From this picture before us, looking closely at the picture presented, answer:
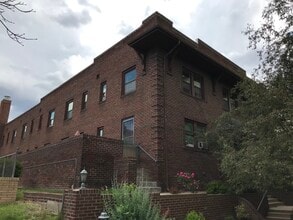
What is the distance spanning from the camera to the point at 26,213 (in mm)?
8438

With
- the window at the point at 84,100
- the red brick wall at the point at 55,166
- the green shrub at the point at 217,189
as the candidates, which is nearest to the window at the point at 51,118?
the window at the point at 84,100

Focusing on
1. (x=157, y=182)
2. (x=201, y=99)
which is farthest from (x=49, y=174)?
(x=201, y=99)

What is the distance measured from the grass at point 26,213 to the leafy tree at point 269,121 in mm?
6537

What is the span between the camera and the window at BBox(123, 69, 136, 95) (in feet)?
51.8

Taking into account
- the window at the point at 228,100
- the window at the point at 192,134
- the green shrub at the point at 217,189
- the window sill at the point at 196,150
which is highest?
the window at the point at 228,100

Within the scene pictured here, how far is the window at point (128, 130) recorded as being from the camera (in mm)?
14858

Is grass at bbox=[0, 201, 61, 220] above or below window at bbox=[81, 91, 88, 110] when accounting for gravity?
below

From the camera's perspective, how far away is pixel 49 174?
44.3 ft

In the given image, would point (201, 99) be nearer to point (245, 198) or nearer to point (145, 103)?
point (145, 103)

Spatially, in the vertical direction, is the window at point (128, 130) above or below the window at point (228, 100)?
below

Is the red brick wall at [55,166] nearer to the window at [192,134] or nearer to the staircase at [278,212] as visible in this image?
the window at [192,134]

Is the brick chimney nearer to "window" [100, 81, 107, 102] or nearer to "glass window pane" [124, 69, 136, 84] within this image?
"window" [100, 81, 107, 102]

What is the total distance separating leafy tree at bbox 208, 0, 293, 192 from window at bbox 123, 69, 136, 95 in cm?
575

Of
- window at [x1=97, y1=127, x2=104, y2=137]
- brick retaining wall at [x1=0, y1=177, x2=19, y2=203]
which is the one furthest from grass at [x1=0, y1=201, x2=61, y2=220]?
window at [x1=97, y1=127, x2=104, y2=137]
